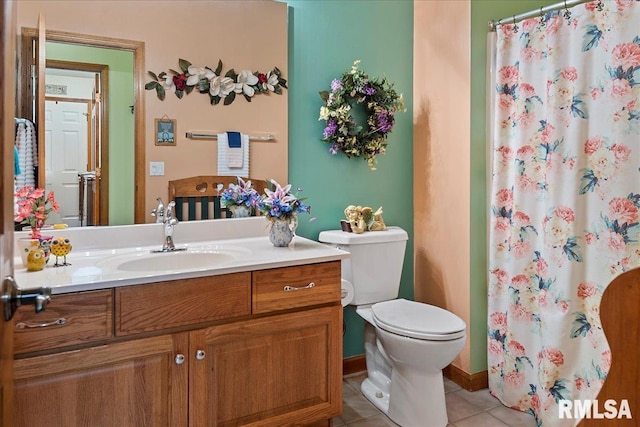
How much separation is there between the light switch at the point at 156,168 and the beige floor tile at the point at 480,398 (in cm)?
187

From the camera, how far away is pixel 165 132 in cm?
200

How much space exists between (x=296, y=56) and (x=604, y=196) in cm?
158

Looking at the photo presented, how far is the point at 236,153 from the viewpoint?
7.04 ft

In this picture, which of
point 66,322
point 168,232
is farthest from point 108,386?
point 168,232

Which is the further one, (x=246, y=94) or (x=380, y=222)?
(x=380, y=222)

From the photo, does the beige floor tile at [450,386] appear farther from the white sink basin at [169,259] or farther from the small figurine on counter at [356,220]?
the white sink basin at [169,259]

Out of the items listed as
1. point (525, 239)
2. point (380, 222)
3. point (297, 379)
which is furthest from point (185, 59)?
point (525, 239)

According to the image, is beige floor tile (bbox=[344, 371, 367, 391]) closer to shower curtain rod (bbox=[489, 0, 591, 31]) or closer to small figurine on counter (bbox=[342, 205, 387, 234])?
small figurine on counter (bbox=[342, 205, 387, 234])

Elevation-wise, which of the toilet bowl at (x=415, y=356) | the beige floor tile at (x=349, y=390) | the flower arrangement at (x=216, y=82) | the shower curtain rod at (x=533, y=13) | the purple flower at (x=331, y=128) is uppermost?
the shower curtain rod at (x=533, y=13)

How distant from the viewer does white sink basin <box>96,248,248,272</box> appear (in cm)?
169

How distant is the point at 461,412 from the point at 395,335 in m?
0.59

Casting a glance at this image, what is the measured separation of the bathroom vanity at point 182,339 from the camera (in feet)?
4.37

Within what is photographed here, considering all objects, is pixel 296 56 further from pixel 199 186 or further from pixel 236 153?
pixel 199 186

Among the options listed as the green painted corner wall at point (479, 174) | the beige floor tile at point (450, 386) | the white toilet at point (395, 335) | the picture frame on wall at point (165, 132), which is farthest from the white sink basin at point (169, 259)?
the beige floor tile at point (450, 386)
